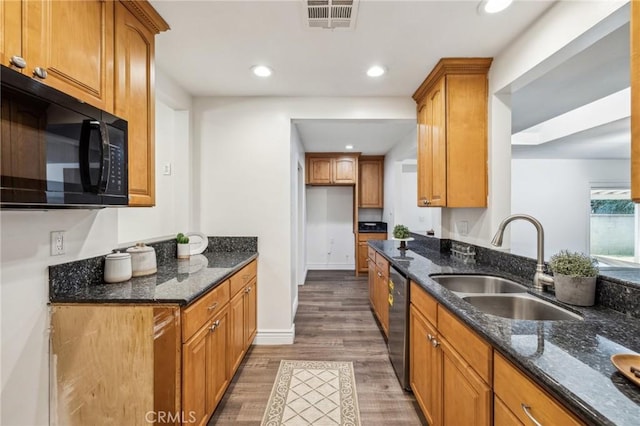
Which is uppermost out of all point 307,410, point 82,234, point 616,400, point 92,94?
point 92,94

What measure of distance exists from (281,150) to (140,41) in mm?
1415

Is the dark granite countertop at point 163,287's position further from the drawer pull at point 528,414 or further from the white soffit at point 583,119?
the white soffit at point 583,119

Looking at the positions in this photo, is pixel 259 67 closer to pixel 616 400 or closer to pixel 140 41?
pixel 140 41

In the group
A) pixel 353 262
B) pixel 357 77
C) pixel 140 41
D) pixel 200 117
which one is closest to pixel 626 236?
pixel 353 262

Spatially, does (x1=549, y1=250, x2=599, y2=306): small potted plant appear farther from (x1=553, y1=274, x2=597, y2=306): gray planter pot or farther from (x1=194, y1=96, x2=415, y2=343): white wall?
(x1=194, y1=96, x2=415, y2=343): white wall

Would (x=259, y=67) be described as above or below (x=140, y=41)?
above

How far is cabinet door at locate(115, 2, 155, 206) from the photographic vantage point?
56.4 inches

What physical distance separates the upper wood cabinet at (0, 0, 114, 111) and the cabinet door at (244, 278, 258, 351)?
1.72 metres

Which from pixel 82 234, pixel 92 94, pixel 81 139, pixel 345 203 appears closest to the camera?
pixel 81 139

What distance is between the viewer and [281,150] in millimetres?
2805

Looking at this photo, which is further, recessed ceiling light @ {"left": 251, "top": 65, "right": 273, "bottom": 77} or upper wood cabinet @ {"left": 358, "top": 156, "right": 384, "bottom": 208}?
upper wood cabinet @ {"left": 358, "top": 156, "right": 384, "bottom": 208}

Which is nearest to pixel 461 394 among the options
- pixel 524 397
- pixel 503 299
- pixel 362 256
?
pixel 524 397

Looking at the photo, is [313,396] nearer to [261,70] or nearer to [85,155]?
[85,155]

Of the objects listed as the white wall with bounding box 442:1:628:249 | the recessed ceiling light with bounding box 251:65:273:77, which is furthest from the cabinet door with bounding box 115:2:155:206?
the white wall with bounding box 442:1:628:249
